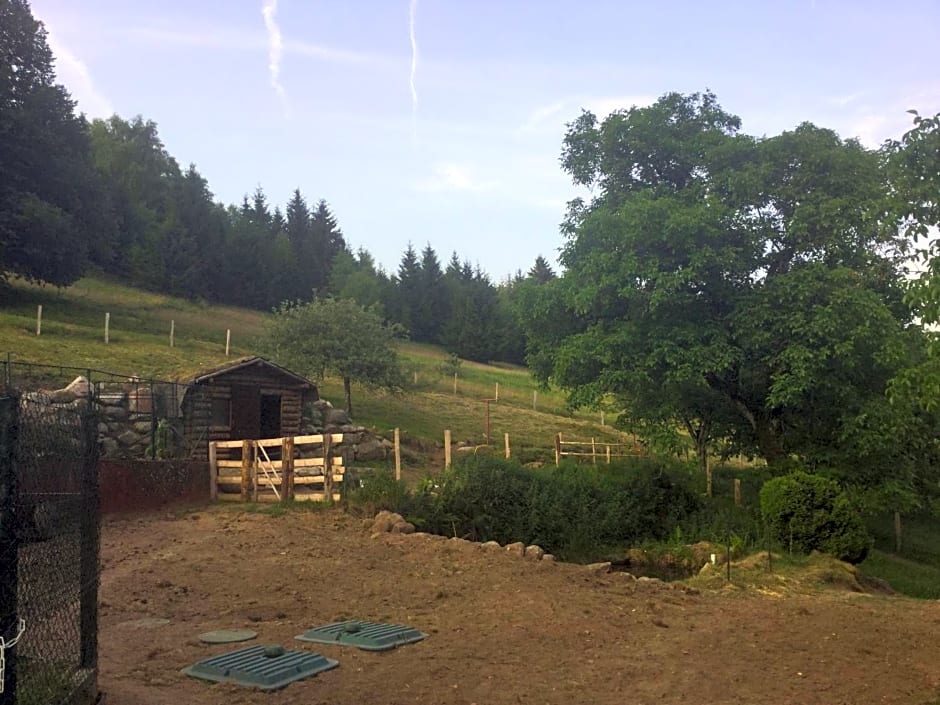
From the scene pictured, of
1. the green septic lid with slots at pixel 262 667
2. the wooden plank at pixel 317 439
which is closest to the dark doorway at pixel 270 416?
the wooden plank at pixel 317 439

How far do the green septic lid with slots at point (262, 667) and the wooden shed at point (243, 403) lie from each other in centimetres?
1526

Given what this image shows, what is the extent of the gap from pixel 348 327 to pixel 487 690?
30356 mm

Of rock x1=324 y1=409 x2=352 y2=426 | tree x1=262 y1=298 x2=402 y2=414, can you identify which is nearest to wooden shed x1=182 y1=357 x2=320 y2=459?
rock x1=324 y1=409 x2=352 y2=426

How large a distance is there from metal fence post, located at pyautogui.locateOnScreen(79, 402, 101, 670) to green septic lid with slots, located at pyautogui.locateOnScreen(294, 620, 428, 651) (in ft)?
7.30

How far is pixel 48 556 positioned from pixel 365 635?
2.91 metres

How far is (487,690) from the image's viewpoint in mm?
5949

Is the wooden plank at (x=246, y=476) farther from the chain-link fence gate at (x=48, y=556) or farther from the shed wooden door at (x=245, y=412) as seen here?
the chain-link fence gate at (x=48, y=556)

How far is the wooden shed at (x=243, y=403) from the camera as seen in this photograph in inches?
875

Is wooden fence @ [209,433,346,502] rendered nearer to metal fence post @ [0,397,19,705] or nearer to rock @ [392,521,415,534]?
rock @ [392,521,415,534]

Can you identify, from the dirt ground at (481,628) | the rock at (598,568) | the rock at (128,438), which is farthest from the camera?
the rock at (128,438)

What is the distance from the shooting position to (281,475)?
57.4 feet

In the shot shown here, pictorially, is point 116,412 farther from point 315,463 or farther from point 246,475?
point 315,463

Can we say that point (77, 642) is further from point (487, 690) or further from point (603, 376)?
point (603, 376)

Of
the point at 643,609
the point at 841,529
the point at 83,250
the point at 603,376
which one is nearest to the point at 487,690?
the point at 643,609
